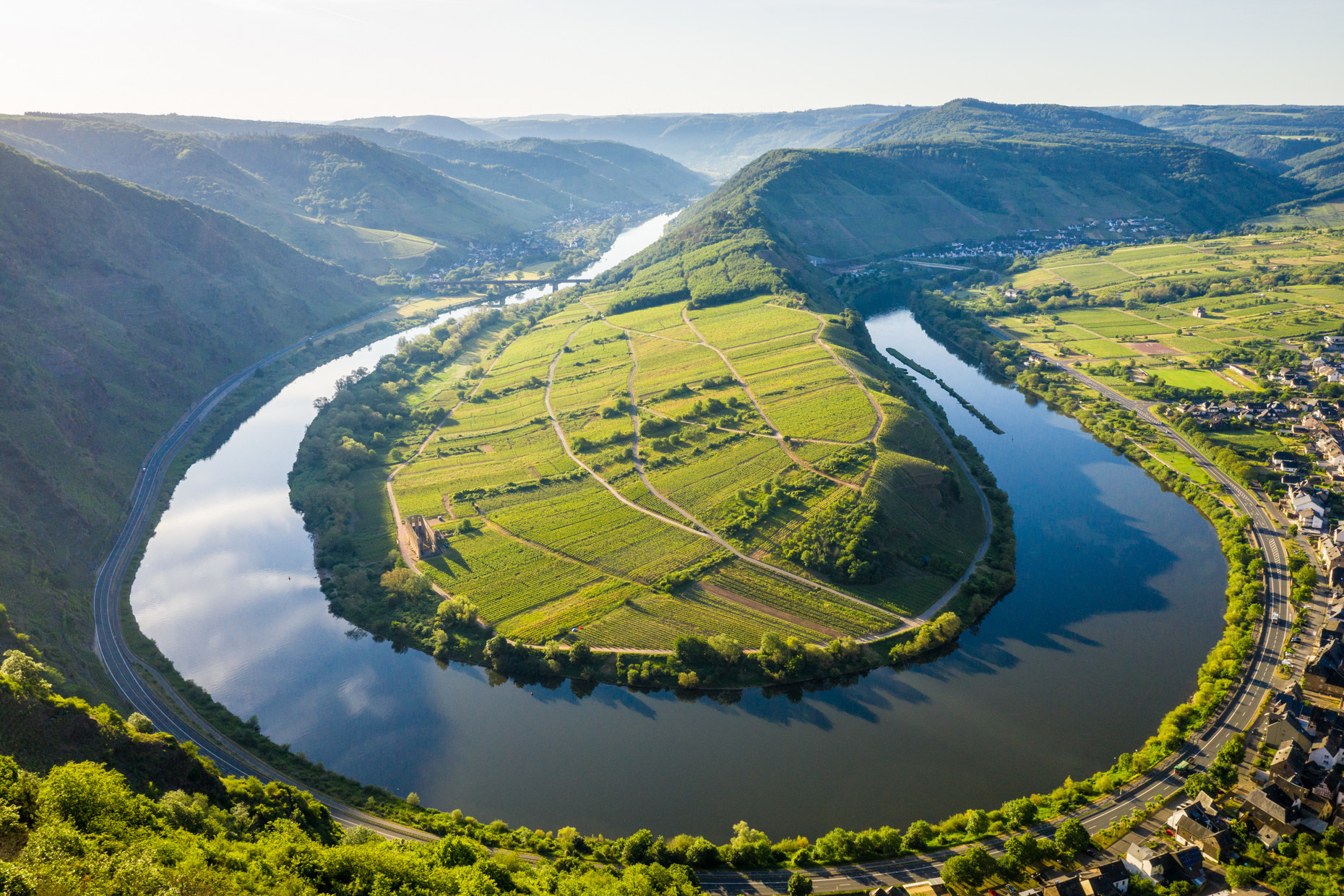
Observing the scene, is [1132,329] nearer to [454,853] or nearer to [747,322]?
[747,322]

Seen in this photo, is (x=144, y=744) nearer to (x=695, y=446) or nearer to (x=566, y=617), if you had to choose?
(x=566, y=617)

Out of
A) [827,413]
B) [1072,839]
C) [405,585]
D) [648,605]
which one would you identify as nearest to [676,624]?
[648,605]

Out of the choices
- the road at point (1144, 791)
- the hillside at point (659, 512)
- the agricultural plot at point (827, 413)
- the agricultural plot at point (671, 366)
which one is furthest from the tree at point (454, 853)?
the agricultural plot at point (671, 366)

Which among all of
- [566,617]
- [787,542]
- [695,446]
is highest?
[695,446]

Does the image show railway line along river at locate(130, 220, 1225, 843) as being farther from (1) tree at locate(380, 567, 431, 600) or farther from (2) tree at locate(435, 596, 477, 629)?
(1) tree at locate(380, 567, 431, 600)

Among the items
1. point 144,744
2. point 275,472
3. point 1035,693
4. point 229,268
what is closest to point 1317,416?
point 1035,693

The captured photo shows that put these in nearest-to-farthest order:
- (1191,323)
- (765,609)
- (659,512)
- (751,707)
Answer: (751,707)
(765,609)
(659,512)
(1191,323)

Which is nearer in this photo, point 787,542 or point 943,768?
point 943,768
